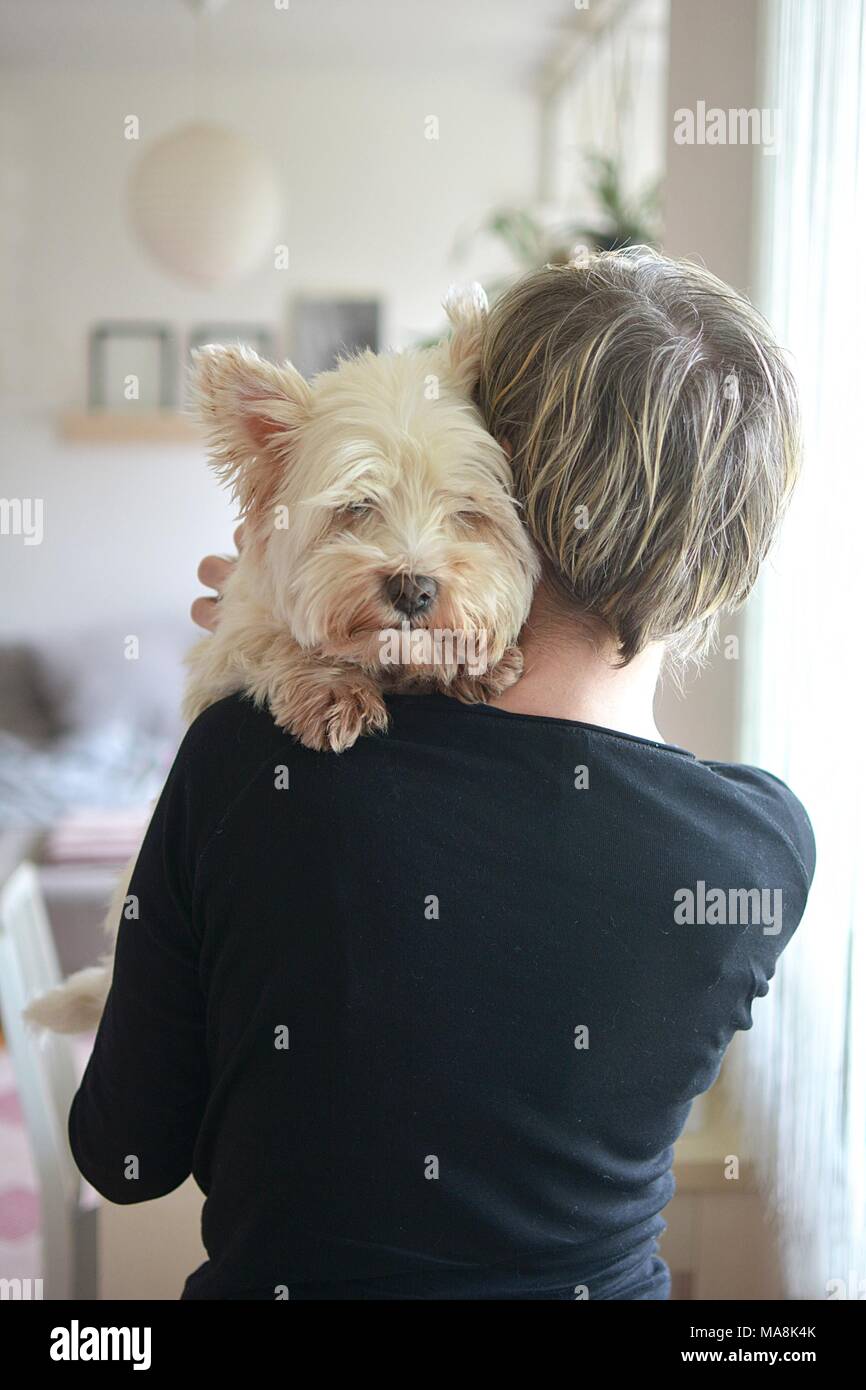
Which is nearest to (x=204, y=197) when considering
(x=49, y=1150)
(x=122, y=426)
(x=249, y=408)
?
(x=122, y=426)

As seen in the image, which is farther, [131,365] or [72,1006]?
[131,365]

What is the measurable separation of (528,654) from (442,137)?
5.09 meters

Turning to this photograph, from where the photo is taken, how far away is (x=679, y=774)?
0.87 meters

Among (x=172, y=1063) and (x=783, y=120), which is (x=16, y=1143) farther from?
(x=783, y=120)

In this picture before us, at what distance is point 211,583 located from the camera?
4.28 feet

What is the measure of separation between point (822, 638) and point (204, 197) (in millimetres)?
2765

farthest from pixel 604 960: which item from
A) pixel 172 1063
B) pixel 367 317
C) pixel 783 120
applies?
pixel 367 317

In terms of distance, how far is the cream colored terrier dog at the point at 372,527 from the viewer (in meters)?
0.89

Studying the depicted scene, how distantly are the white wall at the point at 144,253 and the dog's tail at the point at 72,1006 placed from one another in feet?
14.2

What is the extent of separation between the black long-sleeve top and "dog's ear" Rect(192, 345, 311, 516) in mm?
242

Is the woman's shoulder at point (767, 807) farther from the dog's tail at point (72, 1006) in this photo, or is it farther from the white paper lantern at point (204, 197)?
the white paper lantern at point (204, 197)

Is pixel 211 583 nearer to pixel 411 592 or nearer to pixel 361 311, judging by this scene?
pixel 411 592

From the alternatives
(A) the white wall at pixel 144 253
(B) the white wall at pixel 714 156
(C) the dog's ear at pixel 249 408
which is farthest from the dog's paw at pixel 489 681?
(A) the white wall at pixel 144 253

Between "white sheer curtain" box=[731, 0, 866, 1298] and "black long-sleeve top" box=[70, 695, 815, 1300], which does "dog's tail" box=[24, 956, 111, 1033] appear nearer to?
"black long-sleeve top" box=[70, 695, 815, 1300]
